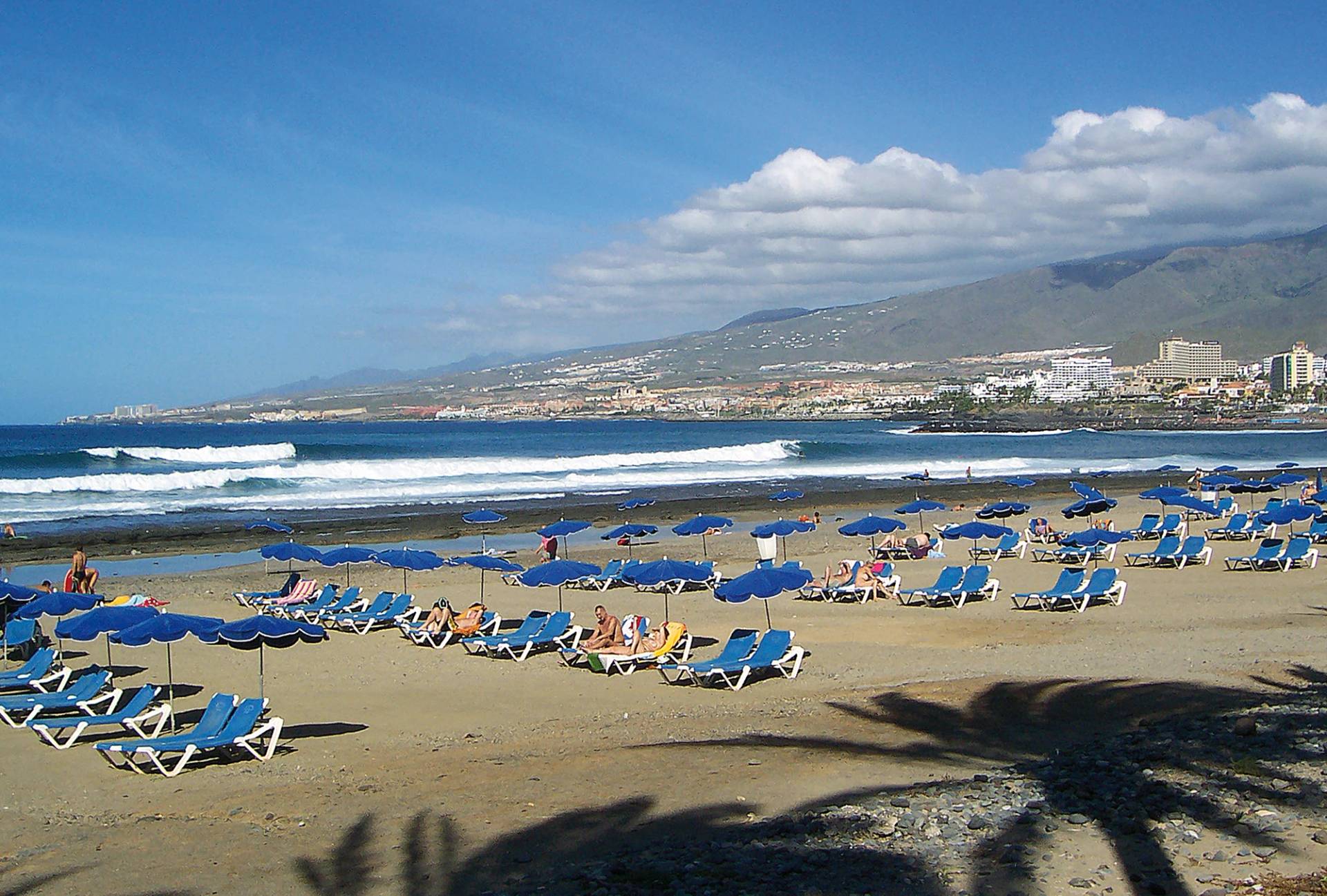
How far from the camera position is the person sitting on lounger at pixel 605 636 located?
43.9 ft

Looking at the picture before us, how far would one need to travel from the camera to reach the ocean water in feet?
Answer: 134

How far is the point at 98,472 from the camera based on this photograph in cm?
5656

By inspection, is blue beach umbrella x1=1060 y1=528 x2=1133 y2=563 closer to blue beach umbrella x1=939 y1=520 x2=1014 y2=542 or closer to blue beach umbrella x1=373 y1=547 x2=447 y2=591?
blue beach umbrella x1=939 y1=520 x2=1014 y2=542

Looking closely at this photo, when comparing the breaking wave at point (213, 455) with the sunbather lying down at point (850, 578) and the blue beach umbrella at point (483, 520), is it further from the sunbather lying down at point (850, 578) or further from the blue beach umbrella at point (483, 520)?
the sunbather lying down at point (850, 578)

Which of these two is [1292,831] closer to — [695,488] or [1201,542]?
[1201,542]

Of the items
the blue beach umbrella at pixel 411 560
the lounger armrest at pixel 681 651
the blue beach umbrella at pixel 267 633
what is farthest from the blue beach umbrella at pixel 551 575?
the blue beach umbrella at pixel 267 633

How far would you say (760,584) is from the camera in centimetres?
1273

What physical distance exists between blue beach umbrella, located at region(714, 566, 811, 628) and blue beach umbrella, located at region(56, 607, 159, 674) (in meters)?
5.91

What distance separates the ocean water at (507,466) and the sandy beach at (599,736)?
23935mm

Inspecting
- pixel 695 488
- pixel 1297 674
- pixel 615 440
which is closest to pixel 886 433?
pixel 615 440

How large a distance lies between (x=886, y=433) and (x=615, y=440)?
24.7 m

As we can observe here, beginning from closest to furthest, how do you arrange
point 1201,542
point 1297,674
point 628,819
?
point 628,819 → point 1297,674 → point 1201,542

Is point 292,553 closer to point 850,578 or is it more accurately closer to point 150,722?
point 150,722

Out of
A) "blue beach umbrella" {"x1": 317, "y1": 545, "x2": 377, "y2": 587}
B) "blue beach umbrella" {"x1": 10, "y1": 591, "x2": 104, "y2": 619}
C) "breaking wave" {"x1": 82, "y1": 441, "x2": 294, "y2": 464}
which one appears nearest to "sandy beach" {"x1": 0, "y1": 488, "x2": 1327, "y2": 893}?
"blue beach umbrella" {"x1": 10, "y1": 591, "x2": 104, "y2": 619}
